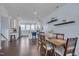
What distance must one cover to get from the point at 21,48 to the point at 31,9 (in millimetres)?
834

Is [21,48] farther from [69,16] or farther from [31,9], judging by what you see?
[69,16]

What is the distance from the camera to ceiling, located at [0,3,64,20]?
2.18 metres

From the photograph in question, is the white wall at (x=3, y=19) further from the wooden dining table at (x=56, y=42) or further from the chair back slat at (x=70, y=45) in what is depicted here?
the chair back slat at (x=70, y=45)

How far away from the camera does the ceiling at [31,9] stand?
85.8 inches

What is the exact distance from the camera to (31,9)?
2.23 metres

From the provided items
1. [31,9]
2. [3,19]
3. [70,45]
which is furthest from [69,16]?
[3,19]

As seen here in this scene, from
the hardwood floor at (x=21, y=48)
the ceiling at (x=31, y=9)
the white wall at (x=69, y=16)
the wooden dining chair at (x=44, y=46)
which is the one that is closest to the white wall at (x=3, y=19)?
the ceiling at (x=31, y=9)

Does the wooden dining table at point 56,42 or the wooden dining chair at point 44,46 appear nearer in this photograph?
the wooden dining table at point 56,42

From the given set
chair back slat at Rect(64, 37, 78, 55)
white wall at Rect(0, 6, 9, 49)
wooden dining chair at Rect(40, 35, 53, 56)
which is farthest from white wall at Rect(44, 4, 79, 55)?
white wall at Rect(0, 6, 9, 49)

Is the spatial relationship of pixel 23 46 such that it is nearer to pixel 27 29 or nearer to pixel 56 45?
pixel 27 29

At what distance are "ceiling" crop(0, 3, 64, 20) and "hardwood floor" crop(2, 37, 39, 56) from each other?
0.51 meters

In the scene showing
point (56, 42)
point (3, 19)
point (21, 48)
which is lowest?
point (21, 48)

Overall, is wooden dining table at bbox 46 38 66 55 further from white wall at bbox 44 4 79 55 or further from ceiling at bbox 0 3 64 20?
ceiling at bbox 0 3 64 20

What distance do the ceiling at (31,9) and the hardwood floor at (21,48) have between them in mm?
513
